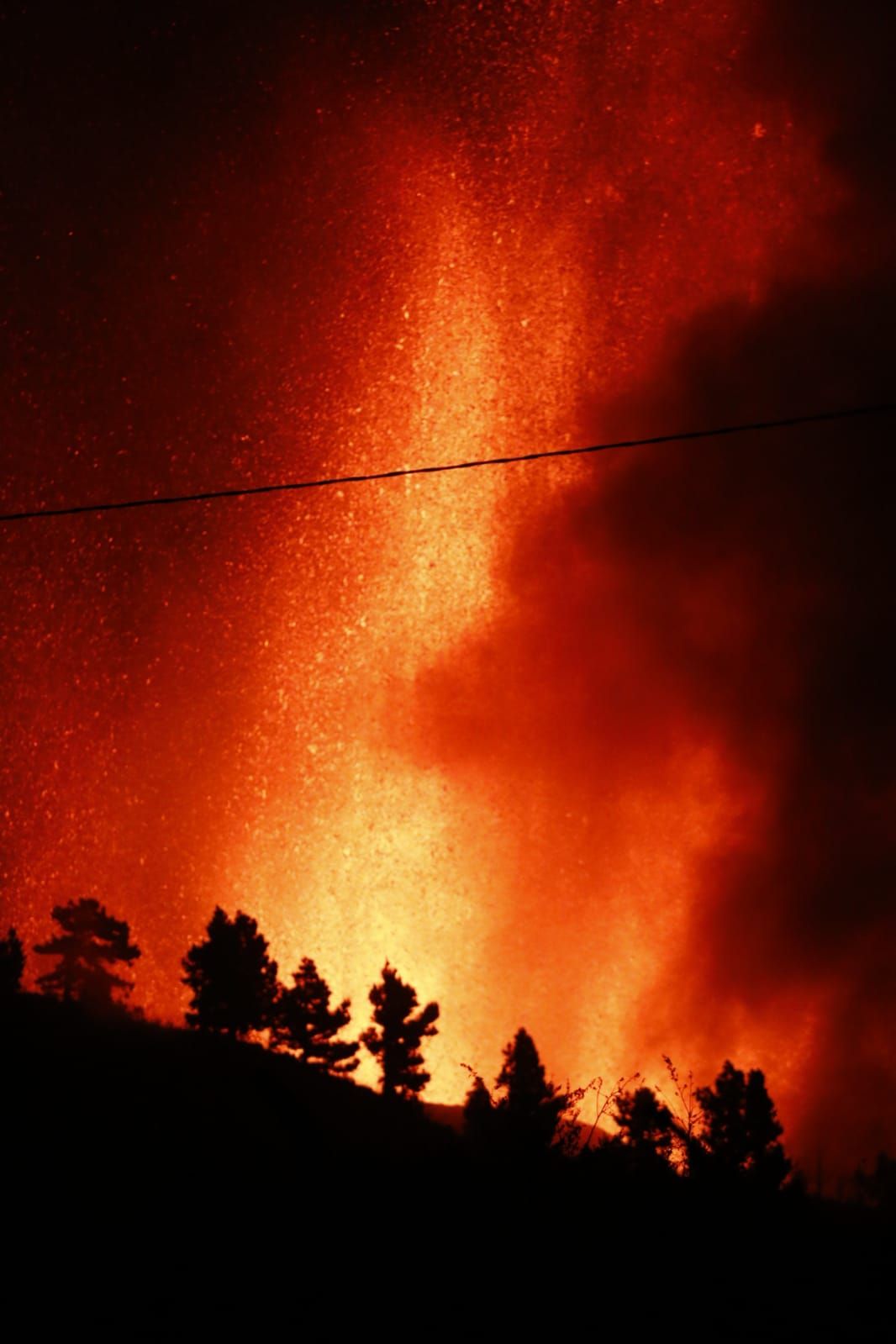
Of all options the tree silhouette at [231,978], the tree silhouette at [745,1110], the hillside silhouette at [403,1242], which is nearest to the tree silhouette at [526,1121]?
the hillside silhouette at [403,1242]

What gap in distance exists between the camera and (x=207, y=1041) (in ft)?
147

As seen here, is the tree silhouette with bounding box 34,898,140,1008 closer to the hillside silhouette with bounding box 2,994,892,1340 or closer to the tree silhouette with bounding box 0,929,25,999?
the tree silhouette with bounding box 0,929,25,999

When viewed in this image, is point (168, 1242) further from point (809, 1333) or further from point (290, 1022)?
point (290, 1022)

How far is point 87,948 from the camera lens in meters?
59.7

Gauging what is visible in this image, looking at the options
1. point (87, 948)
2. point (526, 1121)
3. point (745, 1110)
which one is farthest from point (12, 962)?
point (526, 1121)

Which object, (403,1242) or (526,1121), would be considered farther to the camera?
(526,1121)

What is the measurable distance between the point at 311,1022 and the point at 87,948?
13.7 metres

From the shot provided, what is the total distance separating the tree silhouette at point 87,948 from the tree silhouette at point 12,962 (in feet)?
17.6

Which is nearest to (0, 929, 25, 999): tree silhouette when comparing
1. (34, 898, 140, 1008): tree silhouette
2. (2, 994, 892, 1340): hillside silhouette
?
(34, 898, 140, 1008): tree silhouette

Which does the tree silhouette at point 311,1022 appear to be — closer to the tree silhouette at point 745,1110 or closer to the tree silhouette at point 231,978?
the tree silhouette at point 231,978

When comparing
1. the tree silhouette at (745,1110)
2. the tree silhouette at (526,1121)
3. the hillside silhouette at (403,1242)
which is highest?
the tree silhouette at (745,1110)

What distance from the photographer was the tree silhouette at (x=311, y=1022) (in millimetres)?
53844

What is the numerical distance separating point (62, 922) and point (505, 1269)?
2237 inches

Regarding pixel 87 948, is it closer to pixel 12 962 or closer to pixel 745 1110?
pixel 12 962
